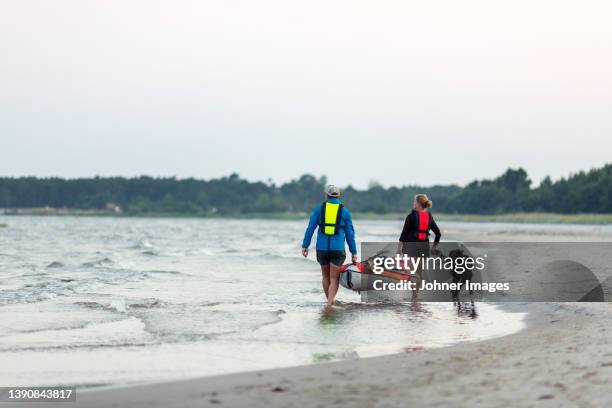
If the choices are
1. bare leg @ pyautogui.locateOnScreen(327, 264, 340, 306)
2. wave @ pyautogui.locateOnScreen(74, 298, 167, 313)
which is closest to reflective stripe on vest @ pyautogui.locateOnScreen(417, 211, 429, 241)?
bare leg @ pyautogui.locateOnScreen(327, 264, 340, 306)

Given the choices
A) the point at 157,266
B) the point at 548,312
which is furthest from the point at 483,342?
the point at 157,266

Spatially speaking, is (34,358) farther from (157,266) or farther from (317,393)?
(157,266)

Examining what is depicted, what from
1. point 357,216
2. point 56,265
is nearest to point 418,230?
point 56,265

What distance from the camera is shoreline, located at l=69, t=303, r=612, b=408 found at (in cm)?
Result: 573

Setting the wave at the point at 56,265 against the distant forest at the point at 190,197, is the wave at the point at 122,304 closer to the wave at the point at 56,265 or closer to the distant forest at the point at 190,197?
the wave at the point at 56,265

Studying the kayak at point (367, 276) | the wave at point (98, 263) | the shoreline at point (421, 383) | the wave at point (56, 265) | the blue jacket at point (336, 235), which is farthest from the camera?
the wave at point (98, 263)

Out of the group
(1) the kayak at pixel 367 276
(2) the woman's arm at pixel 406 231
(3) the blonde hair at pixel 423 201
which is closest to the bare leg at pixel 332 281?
(1) the kayak at pixel 367 276

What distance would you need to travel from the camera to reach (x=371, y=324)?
35.4 feet

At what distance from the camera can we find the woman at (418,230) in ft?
41.2

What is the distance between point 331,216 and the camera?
1195cm

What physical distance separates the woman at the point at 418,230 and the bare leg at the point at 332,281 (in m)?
1.16

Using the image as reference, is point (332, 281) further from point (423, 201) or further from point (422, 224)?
point (423, 201)

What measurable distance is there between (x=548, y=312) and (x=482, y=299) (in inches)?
90.0

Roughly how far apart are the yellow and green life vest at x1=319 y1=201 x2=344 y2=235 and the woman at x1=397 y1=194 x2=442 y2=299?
3.91 ft
